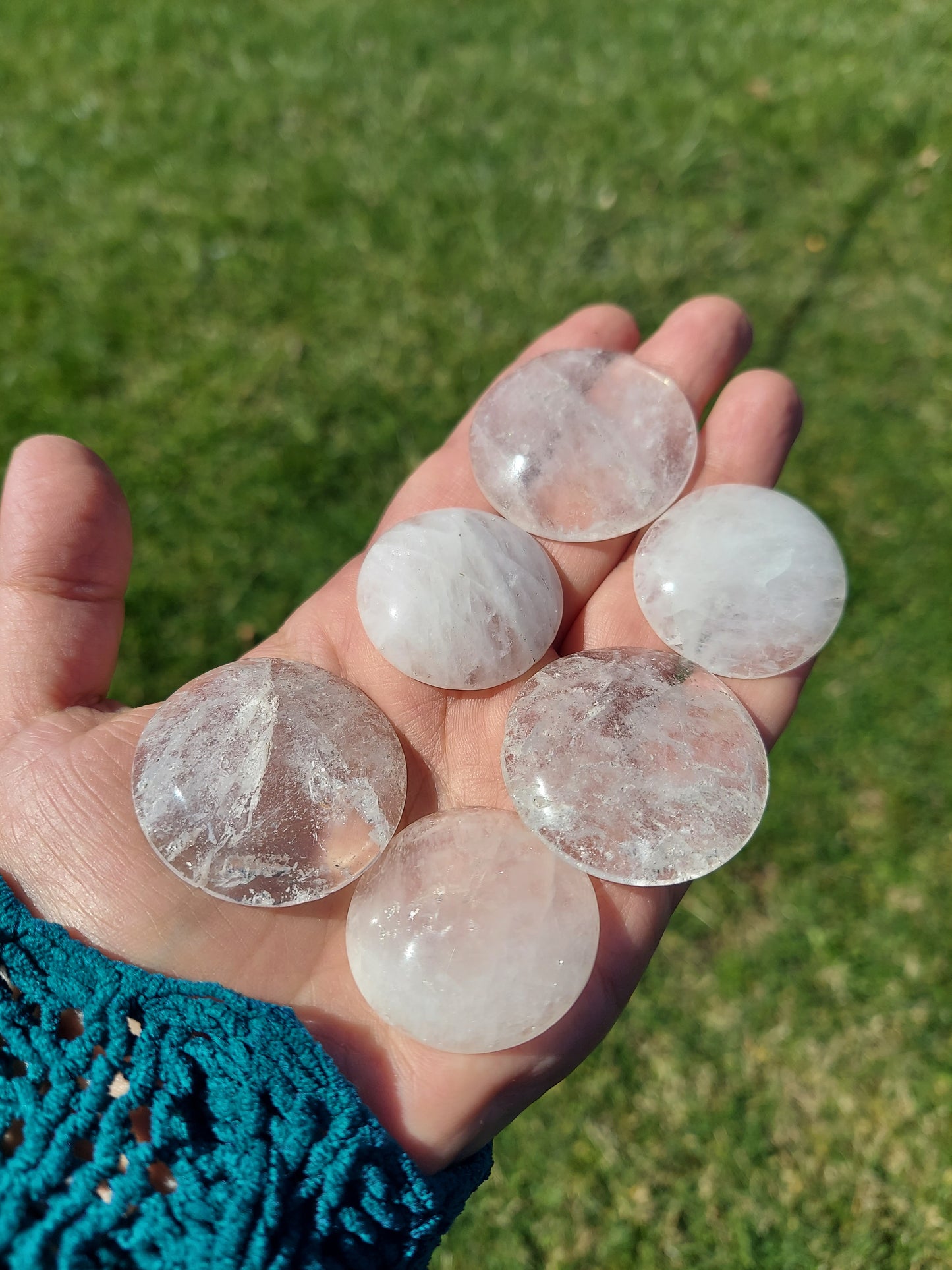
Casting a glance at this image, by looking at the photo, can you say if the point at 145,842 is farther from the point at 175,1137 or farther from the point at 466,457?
the point at 466,457

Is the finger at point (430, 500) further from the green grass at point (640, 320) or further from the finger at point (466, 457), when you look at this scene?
the green grass at point (640, 320)

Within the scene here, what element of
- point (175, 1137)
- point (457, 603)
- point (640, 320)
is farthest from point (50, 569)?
point (640, 320)

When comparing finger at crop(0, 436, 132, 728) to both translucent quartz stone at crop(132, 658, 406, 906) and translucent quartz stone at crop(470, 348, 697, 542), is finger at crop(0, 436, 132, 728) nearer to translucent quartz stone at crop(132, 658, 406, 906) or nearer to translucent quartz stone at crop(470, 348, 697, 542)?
translucent quartz stone at crop(132, 658, 406, 906)

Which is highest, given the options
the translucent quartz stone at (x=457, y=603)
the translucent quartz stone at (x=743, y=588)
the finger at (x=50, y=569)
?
the finger at (x=50, y=569)

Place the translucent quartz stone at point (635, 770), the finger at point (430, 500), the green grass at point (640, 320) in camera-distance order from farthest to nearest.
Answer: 1. the green grass at point (640, 320)
2. the finger at point (430, 500)
3. the translucent quartz stone at point (635, 770)

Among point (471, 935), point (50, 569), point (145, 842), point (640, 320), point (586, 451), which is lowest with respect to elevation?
point (471, 935)

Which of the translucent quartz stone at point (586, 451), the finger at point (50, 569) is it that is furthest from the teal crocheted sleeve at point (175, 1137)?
the translucent quartz stone at point (586, 451)

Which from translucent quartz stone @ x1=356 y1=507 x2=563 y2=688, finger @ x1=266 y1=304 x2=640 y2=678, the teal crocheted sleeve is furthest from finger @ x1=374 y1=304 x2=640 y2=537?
the teal crocheted sleeve
